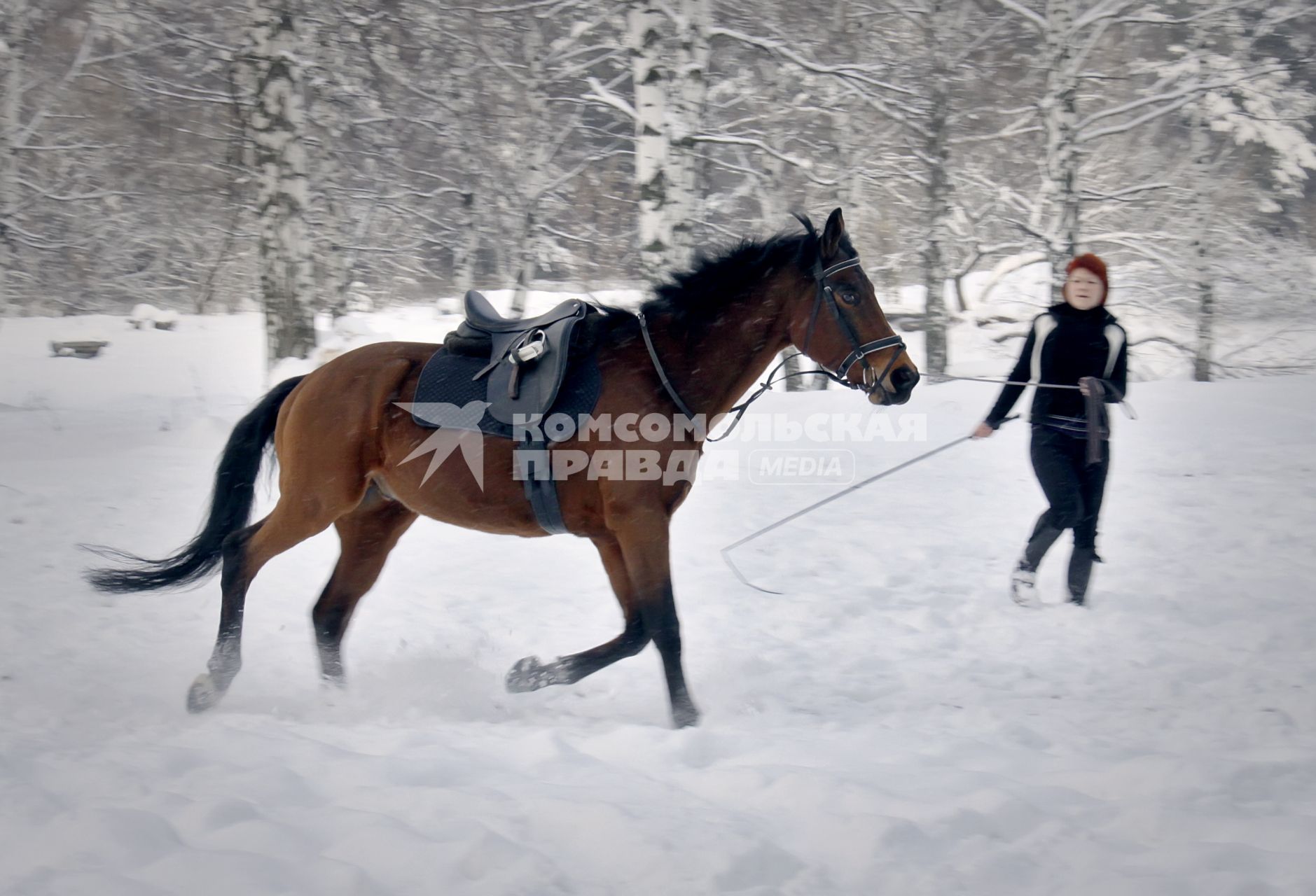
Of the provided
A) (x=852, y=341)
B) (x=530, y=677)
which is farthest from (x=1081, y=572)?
(x=530, y=677)

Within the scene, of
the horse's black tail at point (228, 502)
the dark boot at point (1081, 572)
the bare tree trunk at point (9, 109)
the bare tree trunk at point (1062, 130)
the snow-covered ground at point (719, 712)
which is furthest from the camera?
the bare tree trunk at point (9, 109)

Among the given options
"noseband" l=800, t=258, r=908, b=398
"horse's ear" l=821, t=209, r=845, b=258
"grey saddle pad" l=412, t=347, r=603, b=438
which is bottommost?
"grey saddle pad" l=412, t=347, r=603, b=438

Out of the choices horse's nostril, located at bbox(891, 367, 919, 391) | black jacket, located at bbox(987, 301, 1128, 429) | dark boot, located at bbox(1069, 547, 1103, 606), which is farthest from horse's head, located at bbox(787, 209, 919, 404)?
dark boot, located at bbox(1069, 547, 1103, 606)

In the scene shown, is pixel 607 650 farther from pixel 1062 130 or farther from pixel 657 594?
pixel 1062 130

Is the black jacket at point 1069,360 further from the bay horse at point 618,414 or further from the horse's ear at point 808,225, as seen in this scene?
the horse's ear at point 808,225

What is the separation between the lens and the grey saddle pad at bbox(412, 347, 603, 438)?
358 centimetres

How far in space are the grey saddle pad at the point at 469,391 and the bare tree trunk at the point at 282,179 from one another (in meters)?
5.71

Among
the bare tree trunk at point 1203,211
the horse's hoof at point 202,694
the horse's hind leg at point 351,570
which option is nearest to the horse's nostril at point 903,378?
the horse's hind leg at point 351,570

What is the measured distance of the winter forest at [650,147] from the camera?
29.2 ft

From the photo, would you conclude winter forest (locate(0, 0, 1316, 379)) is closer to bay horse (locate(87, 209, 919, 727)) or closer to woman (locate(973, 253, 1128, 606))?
woman (locate(973, 253, 1128, 606))

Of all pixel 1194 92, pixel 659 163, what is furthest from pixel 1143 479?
pixel 1194 92

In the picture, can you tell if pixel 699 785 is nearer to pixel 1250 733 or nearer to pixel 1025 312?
pixel 1250 733

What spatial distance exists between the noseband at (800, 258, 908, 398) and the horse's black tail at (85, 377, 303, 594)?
2.44m

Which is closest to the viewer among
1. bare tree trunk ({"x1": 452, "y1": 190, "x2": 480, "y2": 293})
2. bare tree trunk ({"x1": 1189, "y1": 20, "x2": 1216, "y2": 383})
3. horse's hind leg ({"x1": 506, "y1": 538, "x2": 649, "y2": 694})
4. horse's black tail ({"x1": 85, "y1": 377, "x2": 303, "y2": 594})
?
horse's hind leg ({"x1": 506, "y1": 538, "x2": 649, "y2": 694})
